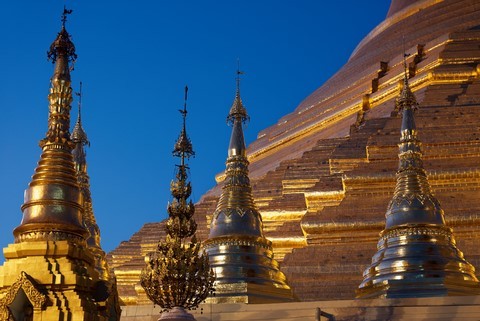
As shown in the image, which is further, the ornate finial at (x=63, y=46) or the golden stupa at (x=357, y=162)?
the golden stupa at (x=357, y=162)

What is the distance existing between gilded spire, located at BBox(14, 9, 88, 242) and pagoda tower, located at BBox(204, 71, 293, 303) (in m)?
6.88

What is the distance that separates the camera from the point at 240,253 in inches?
659

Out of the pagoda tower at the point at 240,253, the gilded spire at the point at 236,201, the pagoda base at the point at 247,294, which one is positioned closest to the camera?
the pagoda base at the point at 247,294

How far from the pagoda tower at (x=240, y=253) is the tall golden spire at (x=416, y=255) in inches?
57.6

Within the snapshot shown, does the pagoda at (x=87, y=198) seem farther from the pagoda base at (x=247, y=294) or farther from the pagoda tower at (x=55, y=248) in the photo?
the pagoda tower at (x=55, y=248)

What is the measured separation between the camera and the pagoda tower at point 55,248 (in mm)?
8641

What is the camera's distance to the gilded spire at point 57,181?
903 centimetres

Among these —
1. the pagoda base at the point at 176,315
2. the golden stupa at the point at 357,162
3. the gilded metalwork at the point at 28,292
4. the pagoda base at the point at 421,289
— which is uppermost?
the golden stupa at the point at 357,162

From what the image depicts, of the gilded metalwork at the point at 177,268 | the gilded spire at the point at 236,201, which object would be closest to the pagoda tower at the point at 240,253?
the gilded spire at the point at 236,201

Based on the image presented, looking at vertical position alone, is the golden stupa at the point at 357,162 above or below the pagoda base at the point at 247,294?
above

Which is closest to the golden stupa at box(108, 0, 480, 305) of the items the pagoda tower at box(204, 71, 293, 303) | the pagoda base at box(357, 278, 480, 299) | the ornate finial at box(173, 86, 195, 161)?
the pagoda tower at box(204, 71, 293, 303)

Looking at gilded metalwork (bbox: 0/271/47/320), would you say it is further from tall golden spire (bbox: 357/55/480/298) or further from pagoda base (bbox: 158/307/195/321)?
tall golden spire (bbox: 357/55/480/298)

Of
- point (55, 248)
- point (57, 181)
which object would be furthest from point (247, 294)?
point (55, 248)

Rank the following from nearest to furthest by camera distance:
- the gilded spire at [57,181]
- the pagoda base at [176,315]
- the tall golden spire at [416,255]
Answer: the gilded spire at [57,181]
the pagoda base at [176,315]
the tall golden spire at [416,255]
